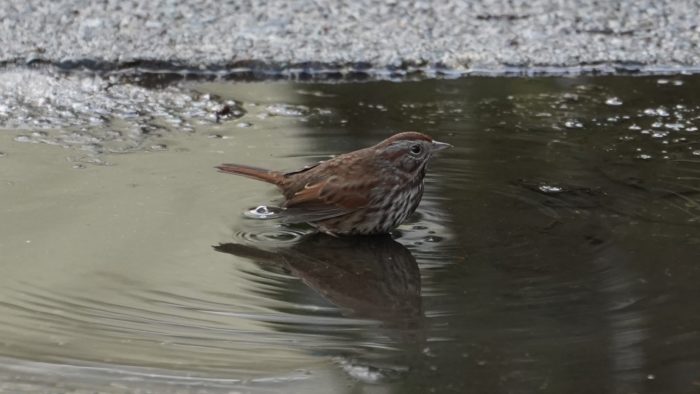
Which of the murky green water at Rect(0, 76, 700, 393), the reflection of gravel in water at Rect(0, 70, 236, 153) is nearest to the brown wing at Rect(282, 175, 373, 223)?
the murky green water at Rect(0, 76, 700, 393)

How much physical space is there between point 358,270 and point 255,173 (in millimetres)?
884

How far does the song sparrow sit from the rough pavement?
73.0 inches

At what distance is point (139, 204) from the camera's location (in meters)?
5.48

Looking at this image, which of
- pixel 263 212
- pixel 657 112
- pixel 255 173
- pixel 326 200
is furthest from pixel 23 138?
pixel 657 112

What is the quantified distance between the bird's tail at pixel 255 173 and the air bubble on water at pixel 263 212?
134 mm

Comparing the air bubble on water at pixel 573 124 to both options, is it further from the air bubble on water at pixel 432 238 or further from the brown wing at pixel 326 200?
the air bubble on water at pixel 432 238

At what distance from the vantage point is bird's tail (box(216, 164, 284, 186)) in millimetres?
5680

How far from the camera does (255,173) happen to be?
5.68 meters

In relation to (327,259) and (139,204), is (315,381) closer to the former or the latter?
(327,259)

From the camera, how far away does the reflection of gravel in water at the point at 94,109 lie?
6457 millimetres

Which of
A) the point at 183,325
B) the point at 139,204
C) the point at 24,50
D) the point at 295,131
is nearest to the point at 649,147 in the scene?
the point at 295,131

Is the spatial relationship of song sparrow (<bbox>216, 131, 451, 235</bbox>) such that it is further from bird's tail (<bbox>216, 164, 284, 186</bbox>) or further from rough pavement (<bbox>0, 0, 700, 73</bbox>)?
rough pavement (<bbox>0, 0, 700, 73</bbox>)

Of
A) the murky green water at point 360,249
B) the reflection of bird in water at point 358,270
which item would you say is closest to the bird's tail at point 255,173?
the murky green water at point 360,249

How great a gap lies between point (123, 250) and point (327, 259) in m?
0.81
